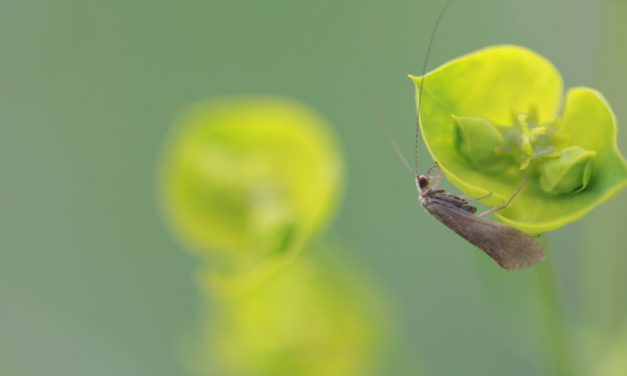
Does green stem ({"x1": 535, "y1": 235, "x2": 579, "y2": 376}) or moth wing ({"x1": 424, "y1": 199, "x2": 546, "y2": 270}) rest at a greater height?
moth wing ({"x1": 424, "y1": 199, "x2": 546, "y2": 270})

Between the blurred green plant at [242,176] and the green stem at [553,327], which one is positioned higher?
the blurred green plant at [242,176]

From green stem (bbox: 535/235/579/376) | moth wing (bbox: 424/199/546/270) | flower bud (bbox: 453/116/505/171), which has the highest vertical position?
flower bud (bbox: 453/116/505/171)

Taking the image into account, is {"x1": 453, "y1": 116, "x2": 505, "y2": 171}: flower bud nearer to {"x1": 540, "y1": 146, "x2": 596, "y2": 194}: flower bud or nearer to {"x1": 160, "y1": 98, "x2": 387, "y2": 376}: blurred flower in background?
{"x1": 540, "y1": 146, "x2": 596, "y2": 194}: flower bud

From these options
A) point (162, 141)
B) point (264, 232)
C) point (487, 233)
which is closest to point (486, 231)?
point (487, 233)

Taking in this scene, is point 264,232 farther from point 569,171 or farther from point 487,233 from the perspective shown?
point 569,171

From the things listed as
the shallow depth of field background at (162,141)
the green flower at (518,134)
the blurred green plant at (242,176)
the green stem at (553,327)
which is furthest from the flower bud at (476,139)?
the shallow depth of field background at (162,141)

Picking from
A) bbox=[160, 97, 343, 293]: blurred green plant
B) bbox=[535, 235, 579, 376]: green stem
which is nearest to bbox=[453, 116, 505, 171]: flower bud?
bbox=[535, 235, 579, 376]: green stem

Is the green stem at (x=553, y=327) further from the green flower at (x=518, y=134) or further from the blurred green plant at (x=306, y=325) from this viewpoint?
the blurred green plant at (x=306, y=325)

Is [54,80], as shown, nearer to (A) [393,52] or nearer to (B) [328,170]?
(A) [393,52]
